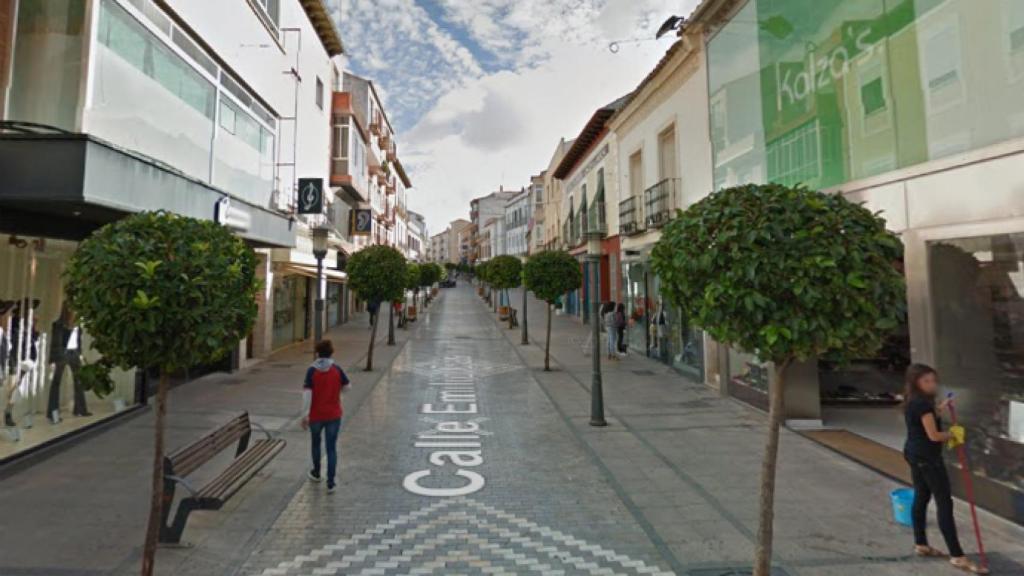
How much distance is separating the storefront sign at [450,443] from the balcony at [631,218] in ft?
24.0

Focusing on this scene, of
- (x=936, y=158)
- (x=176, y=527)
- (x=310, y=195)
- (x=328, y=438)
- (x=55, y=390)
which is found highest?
(x=310, y=195)

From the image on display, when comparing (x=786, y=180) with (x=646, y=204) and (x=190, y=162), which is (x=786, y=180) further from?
(x=190, y=162)

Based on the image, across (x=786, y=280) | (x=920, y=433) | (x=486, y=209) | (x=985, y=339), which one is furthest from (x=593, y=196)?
(x=486, y=209)

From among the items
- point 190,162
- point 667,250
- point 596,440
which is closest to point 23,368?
point 190,162

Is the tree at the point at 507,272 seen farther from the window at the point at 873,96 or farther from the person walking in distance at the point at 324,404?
the person walking in distance at the point at 324,404

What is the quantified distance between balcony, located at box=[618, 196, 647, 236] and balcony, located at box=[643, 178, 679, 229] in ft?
2.36

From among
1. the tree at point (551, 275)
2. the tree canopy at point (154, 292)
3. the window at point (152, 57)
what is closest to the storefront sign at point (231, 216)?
the window at point (152, 57)

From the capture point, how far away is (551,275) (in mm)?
15461

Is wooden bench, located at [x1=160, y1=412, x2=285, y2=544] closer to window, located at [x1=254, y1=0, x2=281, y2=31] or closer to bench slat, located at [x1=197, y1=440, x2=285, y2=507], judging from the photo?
bench slat, located at [x1=197, y1=440, x2=285, y2=507]

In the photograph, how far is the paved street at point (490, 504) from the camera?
13.5 feet

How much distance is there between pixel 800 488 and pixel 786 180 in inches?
205

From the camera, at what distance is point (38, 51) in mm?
6648

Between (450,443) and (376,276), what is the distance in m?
8.07

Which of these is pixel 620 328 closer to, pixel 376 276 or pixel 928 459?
pixel 376 276
